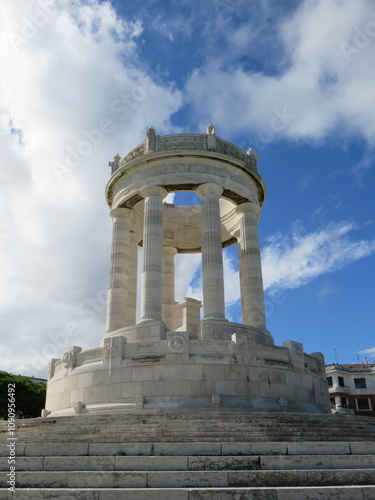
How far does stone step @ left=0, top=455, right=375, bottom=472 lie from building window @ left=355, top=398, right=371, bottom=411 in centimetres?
8692

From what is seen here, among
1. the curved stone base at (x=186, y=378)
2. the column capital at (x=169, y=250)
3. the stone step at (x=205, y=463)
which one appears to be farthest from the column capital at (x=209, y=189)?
the stone step at (x=205, y=463)

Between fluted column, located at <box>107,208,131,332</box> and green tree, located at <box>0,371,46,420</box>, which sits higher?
fluted column, located at <box>107,208,131,332</box>

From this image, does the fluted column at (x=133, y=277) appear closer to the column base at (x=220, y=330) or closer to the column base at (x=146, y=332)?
the column base at (x=146, y=332)

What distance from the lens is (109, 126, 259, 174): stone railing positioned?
41.9 metres

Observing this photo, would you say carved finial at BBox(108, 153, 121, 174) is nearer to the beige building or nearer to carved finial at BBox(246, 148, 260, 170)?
carved finial at BBox(246, 148, 260, 170)

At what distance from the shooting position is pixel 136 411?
1133 inches

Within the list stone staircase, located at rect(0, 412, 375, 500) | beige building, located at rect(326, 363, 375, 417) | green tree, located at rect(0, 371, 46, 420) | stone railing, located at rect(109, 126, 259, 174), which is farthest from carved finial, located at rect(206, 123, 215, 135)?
beige building, located at rect(326, 363, 375, 417)

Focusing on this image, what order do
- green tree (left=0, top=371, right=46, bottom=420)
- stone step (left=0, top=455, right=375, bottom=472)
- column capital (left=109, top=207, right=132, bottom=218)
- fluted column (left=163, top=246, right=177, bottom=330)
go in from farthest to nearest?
green tree (left=0, top=371, right=46, bottom=420)
fluted column (left=163, top=246, right=177, bottom=330)
column capital (left=109, top=207, right=132, bottom=218)
stone step (left=0, top=455, right=375, bottom=472)

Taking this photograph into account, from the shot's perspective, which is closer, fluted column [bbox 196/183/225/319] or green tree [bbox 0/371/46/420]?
fluted column [bbox 196/183/225/319]

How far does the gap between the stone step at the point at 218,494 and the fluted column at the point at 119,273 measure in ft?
89.1

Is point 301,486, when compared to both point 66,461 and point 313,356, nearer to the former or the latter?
point 66,461

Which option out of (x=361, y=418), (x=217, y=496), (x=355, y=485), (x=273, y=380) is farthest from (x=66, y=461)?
(x=273, y=380)

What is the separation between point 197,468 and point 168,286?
3565 centimetres

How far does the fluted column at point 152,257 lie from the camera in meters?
36.7
